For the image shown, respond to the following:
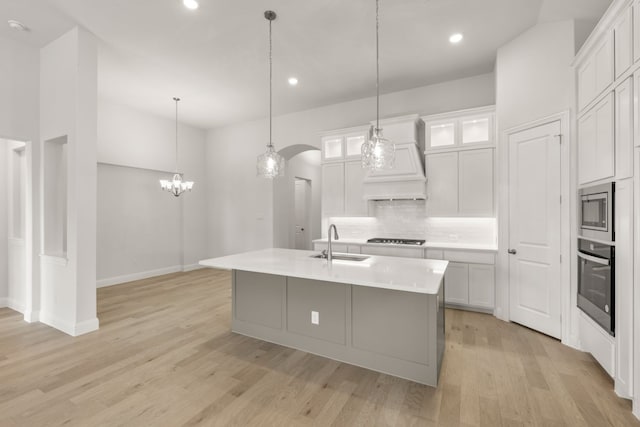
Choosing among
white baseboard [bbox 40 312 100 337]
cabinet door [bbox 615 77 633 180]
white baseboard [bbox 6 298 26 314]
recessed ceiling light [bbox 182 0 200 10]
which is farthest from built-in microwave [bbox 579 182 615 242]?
white baseboard [bbox 6 298 26 314]

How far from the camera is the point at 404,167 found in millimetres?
4547

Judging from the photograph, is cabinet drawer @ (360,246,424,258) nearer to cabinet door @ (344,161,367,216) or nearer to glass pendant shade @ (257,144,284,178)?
cabinet door @ (344,161,367,216)

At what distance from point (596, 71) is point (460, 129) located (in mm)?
1697

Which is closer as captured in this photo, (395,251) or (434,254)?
(434,254)

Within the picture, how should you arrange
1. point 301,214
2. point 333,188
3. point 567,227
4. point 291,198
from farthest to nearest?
point 301,214
point 291,198
point 333,188
point 567,227

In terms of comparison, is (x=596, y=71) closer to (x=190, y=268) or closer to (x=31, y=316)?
(x=31, y=316)

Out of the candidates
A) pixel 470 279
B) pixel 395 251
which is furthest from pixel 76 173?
pixel 470 279

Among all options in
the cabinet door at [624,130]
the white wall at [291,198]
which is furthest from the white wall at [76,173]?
the cabinet door at [624,130]

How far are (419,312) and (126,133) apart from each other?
6035 millimetres

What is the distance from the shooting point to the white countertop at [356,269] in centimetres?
206

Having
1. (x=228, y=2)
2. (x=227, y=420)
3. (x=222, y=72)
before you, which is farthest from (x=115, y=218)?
(x=227, y=420)

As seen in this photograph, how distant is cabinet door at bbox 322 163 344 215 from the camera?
17.1 ft

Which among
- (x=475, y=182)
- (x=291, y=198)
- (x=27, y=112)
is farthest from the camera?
(x=291, y=198)

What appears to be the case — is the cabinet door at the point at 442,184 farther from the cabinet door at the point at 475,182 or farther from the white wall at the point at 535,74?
the white wall at the point at 535,74
